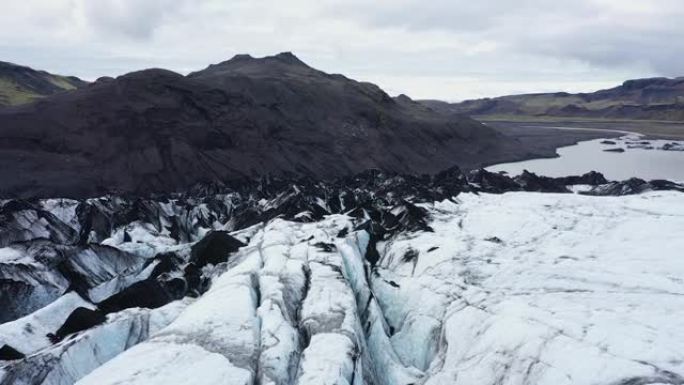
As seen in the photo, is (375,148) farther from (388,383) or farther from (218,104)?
(388,383)

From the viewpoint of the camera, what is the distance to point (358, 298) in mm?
22203

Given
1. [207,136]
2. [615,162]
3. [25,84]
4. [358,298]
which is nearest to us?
[358,298]

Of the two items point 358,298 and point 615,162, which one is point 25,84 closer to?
point 615,162

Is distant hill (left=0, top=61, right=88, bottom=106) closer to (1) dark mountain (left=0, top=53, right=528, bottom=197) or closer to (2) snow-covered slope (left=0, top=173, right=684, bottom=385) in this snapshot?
(1) dark mountain (left=0, top=53, right=528, bottom=197)

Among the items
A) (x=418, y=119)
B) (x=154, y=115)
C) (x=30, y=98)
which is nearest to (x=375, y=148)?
(x=418, y=119)

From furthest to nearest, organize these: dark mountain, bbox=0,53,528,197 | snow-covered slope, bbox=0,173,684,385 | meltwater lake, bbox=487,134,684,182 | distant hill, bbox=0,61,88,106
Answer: distant hill, bbox=0,61,88,106
meltwater lake, bbox=487,134,684,182
dark mountain, bbox=0,53,528,197
snow-covered slope, bbox=0,173,684,385

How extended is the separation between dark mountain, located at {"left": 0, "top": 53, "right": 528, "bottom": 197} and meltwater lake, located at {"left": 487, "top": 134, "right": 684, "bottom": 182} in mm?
7906

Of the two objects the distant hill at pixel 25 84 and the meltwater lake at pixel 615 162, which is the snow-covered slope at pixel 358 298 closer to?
the meltwater lake at pixel 615 162

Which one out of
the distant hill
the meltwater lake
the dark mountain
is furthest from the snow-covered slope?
the distant hill

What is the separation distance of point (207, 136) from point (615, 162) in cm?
6559

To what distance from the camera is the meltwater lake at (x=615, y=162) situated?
77500mm

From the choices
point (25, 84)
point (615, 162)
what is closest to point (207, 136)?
point (615, 162)

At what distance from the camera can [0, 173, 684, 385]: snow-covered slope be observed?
50.7ft

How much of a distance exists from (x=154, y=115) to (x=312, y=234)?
4932 cm
